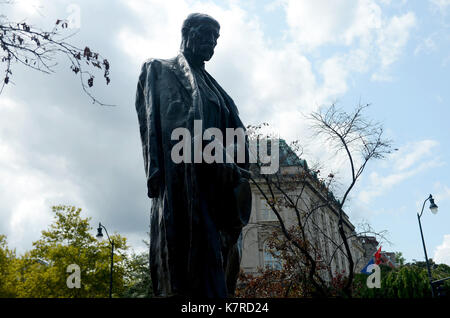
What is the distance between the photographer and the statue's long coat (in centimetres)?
380

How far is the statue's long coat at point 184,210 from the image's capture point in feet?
12.5

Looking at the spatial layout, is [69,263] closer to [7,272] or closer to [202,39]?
[7,272]

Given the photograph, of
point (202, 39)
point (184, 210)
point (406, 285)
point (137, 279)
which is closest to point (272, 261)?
point (406, 285)

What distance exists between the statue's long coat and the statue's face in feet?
1.28

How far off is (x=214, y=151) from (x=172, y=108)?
651 mm

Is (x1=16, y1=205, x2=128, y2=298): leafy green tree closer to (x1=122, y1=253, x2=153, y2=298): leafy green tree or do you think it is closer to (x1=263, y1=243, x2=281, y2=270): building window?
(x1=122, y1=253, x2=153, y2=298): leafy green tree

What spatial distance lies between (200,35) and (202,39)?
0.16ft

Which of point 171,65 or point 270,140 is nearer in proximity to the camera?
point 171,65

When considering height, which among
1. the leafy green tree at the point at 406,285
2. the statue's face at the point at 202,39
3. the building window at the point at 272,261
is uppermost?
the statue's face at the point at 202,39

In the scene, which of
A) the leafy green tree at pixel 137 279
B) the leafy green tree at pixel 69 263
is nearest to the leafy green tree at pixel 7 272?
the leafy green tree at pixel 69 263

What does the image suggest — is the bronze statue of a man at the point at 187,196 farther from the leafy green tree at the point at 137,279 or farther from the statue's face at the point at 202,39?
the leafy green tree at the point at 137,279

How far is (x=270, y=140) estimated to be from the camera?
20.3 m
